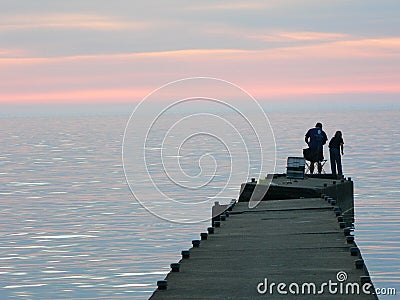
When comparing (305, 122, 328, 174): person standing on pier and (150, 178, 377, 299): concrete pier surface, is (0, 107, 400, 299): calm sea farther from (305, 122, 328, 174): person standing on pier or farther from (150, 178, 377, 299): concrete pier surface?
(150, 178, 377, 299): concrete pier surface

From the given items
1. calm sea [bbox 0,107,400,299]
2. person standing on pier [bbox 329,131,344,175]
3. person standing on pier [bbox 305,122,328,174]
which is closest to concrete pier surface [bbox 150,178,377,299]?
calm sea [bbox 0,107,400,299]

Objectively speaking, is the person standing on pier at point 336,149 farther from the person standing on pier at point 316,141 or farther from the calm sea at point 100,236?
the calm sea at point 100,236

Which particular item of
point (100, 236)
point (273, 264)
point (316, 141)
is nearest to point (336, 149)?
point (316, 141)

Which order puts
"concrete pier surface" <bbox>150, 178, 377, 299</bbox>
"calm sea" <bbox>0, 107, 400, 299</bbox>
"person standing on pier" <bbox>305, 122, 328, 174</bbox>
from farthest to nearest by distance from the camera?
"person standing on pier" <bbox>305, 122, 328, 174</bbox>
"calm sea" <bbox>0, 107, 400, 299</bbox>
"concrete pier surface" <bbox>150, 178, 377, 299</bbox>

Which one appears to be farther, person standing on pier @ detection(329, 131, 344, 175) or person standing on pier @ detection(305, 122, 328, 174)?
person standing on pier @ detection(329, 131, 344, 175)

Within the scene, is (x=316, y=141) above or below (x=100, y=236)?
above

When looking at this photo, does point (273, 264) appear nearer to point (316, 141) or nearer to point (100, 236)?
point (100, 236)

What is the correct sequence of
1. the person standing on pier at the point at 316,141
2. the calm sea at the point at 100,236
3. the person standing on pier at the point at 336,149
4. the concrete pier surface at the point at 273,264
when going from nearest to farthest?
the concrete pier surface at the point at 273,264, the calm sea at the point at 100,236, the person standing on pier at the point at 316,141, the person standing on pier at the point at 336,149

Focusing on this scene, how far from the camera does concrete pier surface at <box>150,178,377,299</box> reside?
55.5ft

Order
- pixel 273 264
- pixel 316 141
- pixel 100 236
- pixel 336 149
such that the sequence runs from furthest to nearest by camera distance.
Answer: pixel 336 149 → pixel 316 141 → pixel 100 236 → pixel 273 264

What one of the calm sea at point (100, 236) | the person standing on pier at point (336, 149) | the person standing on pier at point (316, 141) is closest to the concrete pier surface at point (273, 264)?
the calm sea at point (100, 236)

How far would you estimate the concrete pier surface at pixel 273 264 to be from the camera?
16.9 meters

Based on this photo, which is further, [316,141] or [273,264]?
[316,141]

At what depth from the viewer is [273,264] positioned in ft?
63.4
